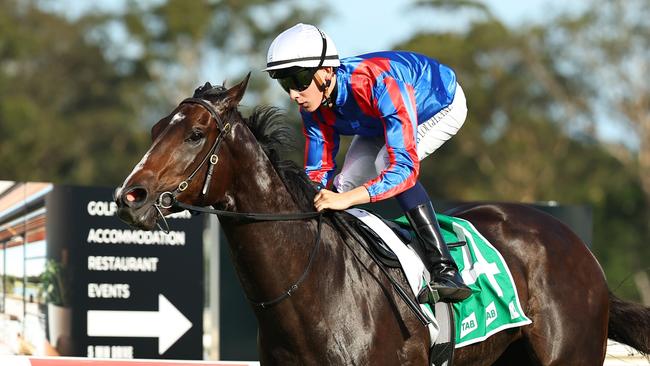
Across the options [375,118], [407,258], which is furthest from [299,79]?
[407,258]

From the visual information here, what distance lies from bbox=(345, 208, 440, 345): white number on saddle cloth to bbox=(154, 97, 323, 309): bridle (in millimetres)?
305

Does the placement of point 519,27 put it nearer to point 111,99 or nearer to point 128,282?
point 111,99

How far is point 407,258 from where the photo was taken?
14.5ft

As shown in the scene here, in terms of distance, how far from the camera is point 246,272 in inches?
162

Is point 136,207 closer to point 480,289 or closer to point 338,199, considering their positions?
point 338,199

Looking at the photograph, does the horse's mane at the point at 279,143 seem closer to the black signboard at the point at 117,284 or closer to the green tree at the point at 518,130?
the black signboard at the point at 117,284

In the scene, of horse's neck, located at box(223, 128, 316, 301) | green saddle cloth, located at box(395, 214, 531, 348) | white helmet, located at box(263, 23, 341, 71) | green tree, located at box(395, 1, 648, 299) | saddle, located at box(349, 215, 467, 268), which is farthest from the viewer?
green tree, located at box(395, 1, 648, 299)

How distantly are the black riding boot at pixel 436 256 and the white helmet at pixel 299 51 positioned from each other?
769 millimetres

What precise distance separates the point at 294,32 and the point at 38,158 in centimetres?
2519

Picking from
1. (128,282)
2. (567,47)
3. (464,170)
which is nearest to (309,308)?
(128,282)

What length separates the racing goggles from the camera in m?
4.26

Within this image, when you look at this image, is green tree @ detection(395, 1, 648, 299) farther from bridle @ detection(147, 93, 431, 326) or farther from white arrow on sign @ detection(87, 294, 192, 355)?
bridle @ detection(147, 93, 431, 326)

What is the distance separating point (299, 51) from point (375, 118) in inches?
19.6

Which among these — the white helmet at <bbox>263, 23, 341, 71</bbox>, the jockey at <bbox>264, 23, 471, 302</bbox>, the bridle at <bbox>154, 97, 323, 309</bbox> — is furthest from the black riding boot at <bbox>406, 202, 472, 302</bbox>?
the white helmet at <bbox>263, 23, 341, 71</bbox>
